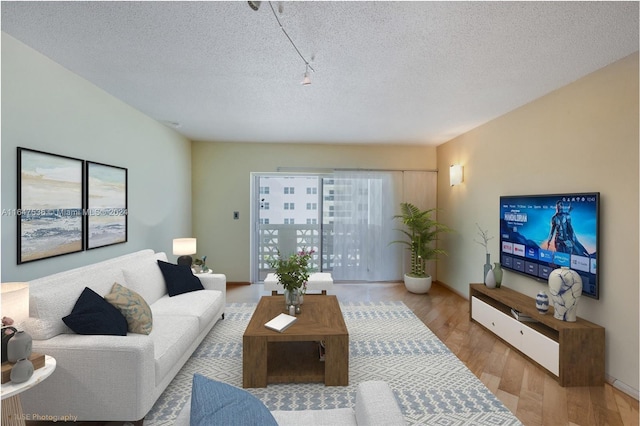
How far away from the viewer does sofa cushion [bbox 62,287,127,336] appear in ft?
6.35

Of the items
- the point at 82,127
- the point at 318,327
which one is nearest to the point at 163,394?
the point at 318,327

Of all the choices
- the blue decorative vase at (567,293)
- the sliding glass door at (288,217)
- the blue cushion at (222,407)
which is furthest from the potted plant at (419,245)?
the blue cushion at (222,407)

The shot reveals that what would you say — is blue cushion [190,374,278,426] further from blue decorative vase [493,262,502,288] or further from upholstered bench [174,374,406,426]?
blue decorative vase [493,262,502,288]

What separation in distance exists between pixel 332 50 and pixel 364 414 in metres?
2.18

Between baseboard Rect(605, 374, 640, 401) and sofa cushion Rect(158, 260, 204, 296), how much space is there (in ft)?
12.4

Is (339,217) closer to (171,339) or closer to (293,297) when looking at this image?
(293,297)

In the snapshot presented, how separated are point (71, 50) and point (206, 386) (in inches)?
99.5

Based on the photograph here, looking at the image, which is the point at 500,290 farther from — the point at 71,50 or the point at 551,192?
the point at 71,50

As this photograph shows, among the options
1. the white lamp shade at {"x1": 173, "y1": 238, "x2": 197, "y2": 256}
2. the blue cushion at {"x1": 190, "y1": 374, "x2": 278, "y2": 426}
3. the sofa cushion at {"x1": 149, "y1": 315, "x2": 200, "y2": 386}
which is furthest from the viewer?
the white lamp shade at {"x1": 173, "y1": 238, "x2": 197, "y2": 256}

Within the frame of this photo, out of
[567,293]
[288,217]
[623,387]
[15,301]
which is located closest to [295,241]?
[288,217]

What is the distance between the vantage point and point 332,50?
215 cm

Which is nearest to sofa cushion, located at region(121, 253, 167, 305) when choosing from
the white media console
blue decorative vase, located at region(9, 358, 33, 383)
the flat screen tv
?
blue decorative vase, located at region(9, 358, 33, 383)

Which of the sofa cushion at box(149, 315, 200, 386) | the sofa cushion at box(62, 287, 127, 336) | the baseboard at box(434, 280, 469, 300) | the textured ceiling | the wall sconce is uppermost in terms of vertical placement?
the textured ceiling

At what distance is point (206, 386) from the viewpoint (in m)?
1.04
